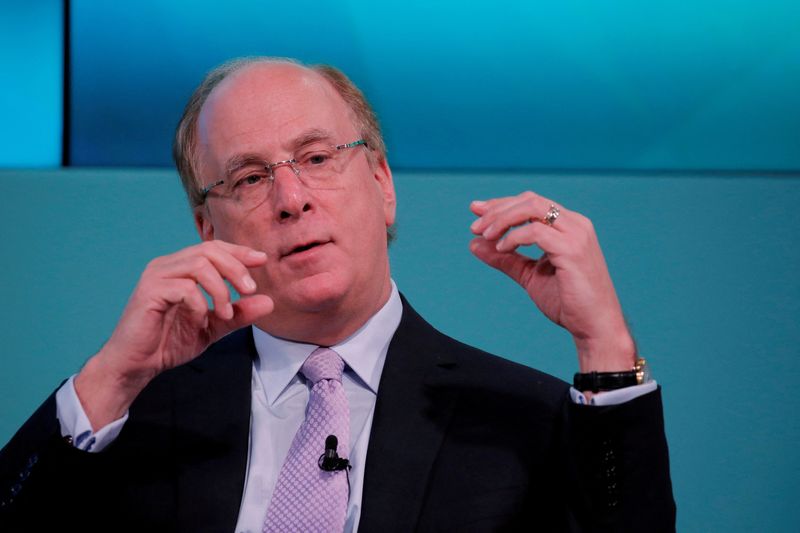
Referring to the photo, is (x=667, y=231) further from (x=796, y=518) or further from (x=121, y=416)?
(x=121, y=416)

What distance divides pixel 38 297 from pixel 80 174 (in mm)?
283

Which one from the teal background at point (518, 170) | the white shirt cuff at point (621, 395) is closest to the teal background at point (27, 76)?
→ the teal background at point (518, 170)

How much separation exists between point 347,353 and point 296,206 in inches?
10.5

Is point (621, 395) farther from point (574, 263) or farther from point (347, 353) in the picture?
point (347, 353)

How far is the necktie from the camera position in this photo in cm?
152

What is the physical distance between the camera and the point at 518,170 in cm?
221

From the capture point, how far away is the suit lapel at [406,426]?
5.00 ft

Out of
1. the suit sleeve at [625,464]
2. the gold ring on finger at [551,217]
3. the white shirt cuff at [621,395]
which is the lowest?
the suit sleeve at [625,464]

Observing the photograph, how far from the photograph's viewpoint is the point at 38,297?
7.30 ft

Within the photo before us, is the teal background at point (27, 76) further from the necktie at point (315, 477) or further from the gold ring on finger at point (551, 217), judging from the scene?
the gold ring on finger at point (551, 217)

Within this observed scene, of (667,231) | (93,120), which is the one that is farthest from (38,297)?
(667,231)

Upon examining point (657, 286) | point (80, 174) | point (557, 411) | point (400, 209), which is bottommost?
point (557, 411)

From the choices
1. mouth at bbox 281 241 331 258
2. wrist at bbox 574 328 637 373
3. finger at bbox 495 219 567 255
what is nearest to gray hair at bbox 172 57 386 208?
mouth at bbox 281 241 331 258

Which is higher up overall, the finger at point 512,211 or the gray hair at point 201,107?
Result: the gray hair at point 201,107
